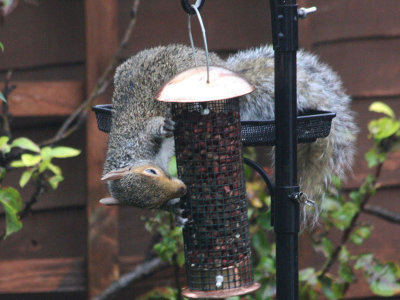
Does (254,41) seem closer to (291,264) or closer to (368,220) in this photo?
(368,220)

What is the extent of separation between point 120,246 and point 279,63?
1231mm

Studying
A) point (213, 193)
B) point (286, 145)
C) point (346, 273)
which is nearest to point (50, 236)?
point (346, 273)

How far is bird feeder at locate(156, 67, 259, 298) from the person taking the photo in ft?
4.82

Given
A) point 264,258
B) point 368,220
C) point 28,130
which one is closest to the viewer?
point 264,258

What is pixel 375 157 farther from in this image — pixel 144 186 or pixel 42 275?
pixel 42 275

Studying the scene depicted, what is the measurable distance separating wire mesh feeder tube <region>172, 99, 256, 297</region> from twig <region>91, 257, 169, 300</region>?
78 centimetres

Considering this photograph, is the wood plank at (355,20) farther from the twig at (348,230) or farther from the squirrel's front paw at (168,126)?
the squirrel's front paw at (168,126)

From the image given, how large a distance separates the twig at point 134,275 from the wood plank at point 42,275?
10 centimetres

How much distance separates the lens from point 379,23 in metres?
2.46

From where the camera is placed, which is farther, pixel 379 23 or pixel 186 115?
pixel 379 23

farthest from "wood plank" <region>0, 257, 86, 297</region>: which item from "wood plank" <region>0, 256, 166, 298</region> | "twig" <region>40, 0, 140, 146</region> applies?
"twig" <region>40, 0, 140, 146</region>

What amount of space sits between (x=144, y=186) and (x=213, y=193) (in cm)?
14

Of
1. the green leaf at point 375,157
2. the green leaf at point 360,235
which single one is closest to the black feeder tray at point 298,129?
the green leaf at point 375,157

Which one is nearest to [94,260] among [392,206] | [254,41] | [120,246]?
[120,246]
